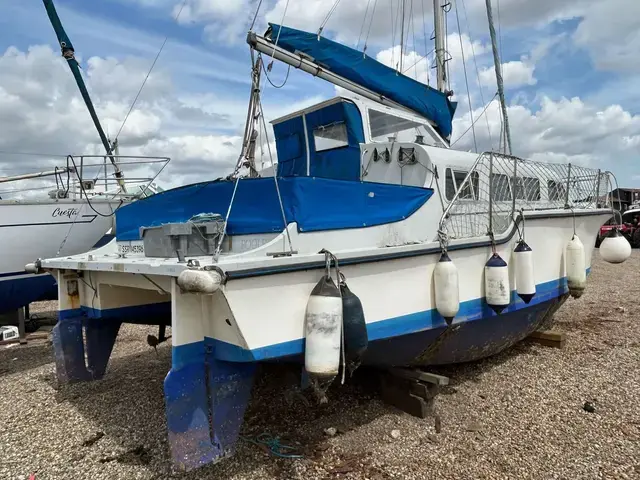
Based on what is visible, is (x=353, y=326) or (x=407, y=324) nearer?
(x=353, y=326)

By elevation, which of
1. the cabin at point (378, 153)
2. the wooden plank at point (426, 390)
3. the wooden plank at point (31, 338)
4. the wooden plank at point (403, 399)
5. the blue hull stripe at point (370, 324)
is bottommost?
the wooden plank at point (31, 338)

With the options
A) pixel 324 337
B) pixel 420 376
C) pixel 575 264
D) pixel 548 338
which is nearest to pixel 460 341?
pixel 420 376

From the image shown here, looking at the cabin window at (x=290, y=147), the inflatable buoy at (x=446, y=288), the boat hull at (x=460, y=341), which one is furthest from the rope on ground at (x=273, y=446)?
the cabin window at (x=290, y=147)

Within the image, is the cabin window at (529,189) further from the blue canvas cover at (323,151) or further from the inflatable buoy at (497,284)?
the blue canvas cover at (323,151)

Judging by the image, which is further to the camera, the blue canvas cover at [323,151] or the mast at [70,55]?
the mast at [70,55]

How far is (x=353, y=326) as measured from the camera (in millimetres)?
2852

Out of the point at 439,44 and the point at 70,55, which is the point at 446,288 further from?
the point at 70,55

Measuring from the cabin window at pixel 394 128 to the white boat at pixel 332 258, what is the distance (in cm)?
2

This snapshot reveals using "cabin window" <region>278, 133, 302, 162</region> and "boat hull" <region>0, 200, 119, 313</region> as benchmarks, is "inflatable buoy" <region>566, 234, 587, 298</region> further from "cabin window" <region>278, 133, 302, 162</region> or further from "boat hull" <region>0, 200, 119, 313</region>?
"boat hull" <region>0, 200, 119, 313</region>

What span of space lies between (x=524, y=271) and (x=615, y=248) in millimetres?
2068

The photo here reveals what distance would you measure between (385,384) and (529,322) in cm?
199

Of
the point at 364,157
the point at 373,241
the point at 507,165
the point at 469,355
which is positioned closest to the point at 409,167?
the point at 364,157

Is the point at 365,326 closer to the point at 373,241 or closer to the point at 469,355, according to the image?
the point at 373,241

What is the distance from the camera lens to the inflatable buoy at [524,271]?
4.13 meters
